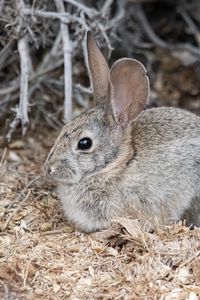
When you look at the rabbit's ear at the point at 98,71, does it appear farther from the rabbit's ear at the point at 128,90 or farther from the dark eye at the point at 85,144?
the dark eye at the point at 85,144

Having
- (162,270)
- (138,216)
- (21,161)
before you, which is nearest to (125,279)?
(162,270)

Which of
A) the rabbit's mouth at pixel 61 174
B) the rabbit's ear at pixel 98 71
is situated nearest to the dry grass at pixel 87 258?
the rabbit's mouth at pixel 61 174

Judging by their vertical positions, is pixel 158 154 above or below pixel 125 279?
above

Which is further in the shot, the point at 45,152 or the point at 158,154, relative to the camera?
the point at 45,152

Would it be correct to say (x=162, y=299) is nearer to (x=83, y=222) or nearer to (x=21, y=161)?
(x=83, y=222)

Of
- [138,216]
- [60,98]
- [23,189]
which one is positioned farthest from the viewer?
[60,98]

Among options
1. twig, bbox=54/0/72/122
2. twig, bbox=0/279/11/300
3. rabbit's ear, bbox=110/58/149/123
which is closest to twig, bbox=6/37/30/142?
twig, bbox=54/0/72/122

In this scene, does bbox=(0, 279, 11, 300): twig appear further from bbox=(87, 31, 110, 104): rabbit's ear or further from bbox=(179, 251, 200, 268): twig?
bbox=(87, 31, 110, 104): rabbit's ear
